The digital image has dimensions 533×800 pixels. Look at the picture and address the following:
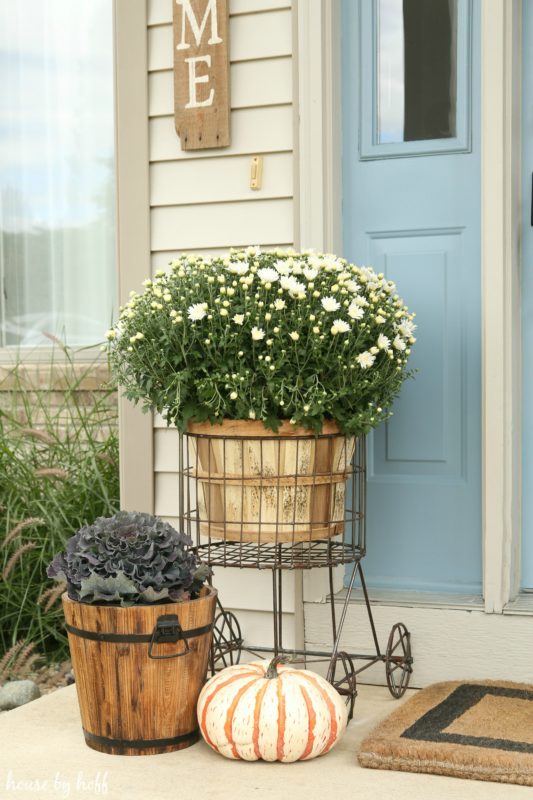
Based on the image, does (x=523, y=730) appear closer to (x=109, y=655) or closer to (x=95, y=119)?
(x=109, y=655)

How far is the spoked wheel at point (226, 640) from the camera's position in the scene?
8.82ft

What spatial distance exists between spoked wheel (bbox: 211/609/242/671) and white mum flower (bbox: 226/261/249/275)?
943 mm

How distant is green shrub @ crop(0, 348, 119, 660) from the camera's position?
10.7ft

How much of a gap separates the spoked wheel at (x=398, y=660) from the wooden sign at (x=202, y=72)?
1.42m

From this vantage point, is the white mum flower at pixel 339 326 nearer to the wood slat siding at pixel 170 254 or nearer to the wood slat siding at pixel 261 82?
the wood slat siding at pixel 170 254

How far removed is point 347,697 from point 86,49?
8.51ft

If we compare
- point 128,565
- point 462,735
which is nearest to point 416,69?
point 128,565

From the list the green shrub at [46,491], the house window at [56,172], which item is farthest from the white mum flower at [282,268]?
the house window at [56,172]

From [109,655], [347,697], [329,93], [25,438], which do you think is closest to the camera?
[109,655]

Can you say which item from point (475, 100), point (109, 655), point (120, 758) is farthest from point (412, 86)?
point (120, 758)

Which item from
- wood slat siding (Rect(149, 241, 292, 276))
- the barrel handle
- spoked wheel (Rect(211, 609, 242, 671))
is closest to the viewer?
the barrel handle

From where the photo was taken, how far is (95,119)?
12.5 feet

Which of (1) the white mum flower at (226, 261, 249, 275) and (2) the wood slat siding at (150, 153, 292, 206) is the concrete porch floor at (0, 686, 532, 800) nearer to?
(1) the white mum flower at (226, 261, 249, 275)

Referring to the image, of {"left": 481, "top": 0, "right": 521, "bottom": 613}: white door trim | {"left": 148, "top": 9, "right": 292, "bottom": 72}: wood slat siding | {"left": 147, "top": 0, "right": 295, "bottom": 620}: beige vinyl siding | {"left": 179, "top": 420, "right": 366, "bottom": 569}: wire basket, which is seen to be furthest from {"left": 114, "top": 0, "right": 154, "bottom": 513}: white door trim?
{"left": 481, "top": 0, "right": 521, "bottom": 613}: white door trim
